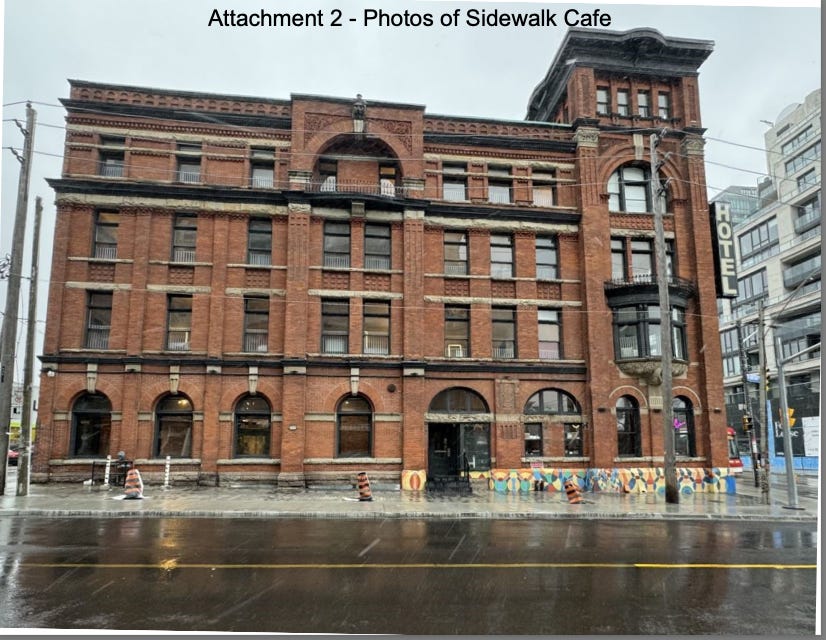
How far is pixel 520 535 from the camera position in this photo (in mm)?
12898

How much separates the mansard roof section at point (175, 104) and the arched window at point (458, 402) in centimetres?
1305

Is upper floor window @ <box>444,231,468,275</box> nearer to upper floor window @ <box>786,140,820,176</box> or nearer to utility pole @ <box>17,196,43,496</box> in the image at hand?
utility pole @ <box>17,196,43,496</box>

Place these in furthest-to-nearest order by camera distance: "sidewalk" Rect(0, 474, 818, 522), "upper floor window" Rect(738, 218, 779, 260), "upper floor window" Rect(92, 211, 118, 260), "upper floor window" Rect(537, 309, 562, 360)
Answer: "upper floor window" Rect(738, 218, 779, 260) < "upper floor window" Rect(537, 309, 562, 360) < "upper floor window" Rect(92, 211, 118, 260) < "sidewalk" Rect(0, 474, 818, 522)

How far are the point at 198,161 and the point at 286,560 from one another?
18411 millimetres

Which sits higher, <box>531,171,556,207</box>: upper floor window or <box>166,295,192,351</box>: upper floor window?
<box>531,171,556,207</box>: upper floor window

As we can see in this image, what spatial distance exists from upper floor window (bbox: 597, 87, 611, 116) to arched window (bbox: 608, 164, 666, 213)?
2695 mm

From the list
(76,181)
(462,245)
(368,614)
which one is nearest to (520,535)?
(368,614)

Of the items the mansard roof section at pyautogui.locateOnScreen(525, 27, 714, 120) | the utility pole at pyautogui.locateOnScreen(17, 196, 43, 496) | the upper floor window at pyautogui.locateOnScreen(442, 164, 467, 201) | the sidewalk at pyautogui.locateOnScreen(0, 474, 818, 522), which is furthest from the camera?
the upper floor window at pyautogui.locateOnScreen(442, 164, 467, 201)

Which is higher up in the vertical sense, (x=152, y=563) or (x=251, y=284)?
(x=251, y=284)

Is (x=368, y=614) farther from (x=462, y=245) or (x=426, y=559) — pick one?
(x=462, y=245)

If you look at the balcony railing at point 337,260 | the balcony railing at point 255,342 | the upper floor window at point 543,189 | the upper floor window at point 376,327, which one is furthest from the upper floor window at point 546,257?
the balcony railing at point 255,342

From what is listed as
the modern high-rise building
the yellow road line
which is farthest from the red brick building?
the modern high-rise building

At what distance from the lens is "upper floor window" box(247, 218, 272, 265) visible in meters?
22.9

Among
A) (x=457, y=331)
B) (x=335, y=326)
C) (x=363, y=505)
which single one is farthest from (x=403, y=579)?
(x=457, y=331)
